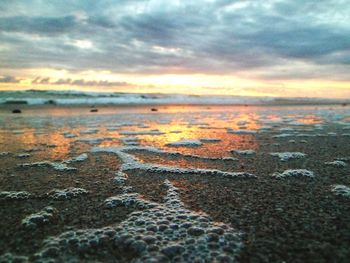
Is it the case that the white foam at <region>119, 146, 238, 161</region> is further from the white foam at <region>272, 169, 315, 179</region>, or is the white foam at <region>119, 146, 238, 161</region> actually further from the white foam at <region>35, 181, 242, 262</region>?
the white foam at <region>35, 181, 242, 262</region>

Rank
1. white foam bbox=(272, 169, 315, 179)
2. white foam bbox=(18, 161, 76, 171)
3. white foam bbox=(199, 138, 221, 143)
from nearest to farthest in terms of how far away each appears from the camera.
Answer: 1. white foam bbox=(272, 169, 315, 179)
2. white foam bbox=(18, 161, 76, 171)
3. white foam bbox=(199, 138, 221, 143)

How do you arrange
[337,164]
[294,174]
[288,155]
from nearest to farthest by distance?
1. [294,174]
2. [337,164]
3. [288,155]

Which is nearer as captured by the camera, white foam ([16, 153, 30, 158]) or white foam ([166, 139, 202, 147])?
white foam ([16, 153, 30, 158])

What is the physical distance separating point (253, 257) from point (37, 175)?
2.57 metres

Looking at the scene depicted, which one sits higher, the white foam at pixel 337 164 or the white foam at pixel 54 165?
the white foam at pixel 337 164

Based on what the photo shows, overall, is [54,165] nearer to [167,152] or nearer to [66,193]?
[66,193]

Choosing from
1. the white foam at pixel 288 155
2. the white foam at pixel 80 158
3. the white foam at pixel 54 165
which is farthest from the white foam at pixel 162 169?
the white foam at pixel 288 155

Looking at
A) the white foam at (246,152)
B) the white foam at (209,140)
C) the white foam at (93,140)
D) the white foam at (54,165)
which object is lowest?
the white foam at (54,165)

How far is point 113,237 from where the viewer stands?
1.91 meters

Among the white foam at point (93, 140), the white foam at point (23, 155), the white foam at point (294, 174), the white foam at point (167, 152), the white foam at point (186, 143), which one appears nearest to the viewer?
the white foam at point (294, 174)

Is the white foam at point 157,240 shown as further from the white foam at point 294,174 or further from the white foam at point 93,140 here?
the white foam at point 93,140

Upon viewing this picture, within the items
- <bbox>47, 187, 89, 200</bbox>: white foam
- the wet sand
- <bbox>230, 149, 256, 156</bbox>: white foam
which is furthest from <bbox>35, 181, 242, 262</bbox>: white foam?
<bbox>230, 149, 256, 156</bbox>: white foam

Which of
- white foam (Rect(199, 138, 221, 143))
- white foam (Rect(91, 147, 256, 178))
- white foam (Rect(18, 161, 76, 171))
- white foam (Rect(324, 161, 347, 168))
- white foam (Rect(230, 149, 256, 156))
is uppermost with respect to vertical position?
white foam (Rect(324, 161, 347, 168))

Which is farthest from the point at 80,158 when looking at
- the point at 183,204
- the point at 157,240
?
the point at 157,240
